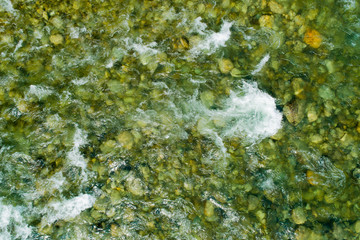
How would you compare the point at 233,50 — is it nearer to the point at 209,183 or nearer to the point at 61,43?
the point at 209,183

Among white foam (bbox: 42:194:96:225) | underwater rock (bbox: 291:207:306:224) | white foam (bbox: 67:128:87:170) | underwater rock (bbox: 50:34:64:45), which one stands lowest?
white foam (bbox: 42:194:96:225)

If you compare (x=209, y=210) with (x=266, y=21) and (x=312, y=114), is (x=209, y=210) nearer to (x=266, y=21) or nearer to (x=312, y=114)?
(x=312, y=114)

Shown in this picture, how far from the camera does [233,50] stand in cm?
419

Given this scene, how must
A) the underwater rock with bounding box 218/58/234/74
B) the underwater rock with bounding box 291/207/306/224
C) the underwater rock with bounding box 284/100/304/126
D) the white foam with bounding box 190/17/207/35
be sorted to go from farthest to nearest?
the white foam with bounding box 190/17/207/35 → the underwater rock with bounding box 218/58/234/74 → the underwater rock with bounding box 284/100/304/126 → the underwater rock with bounding box 291/207/306/224

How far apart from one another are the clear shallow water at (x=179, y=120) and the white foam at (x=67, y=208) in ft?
0.05

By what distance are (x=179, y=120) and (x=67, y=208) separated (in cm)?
197

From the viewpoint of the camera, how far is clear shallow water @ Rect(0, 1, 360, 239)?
3842mm

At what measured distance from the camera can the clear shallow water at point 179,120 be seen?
3842 millimetres

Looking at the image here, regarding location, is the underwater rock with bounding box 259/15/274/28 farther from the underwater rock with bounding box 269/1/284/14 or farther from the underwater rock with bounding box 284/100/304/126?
the underwater rock with bounding box 284/100/304/126

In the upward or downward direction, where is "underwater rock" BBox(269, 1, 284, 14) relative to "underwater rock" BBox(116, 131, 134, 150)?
upward

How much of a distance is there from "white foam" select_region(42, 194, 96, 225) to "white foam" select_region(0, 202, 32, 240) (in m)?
0.29

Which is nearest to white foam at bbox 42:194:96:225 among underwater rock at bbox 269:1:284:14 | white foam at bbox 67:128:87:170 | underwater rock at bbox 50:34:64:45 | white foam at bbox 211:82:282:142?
white foam at bbox 67:128:87:170

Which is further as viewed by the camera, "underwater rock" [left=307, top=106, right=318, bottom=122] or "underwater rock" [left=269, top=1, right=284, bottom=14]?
"underwater rock" [left=269, top=1, right=284, bottom=14]

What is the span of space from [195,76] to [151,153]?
130 cm
